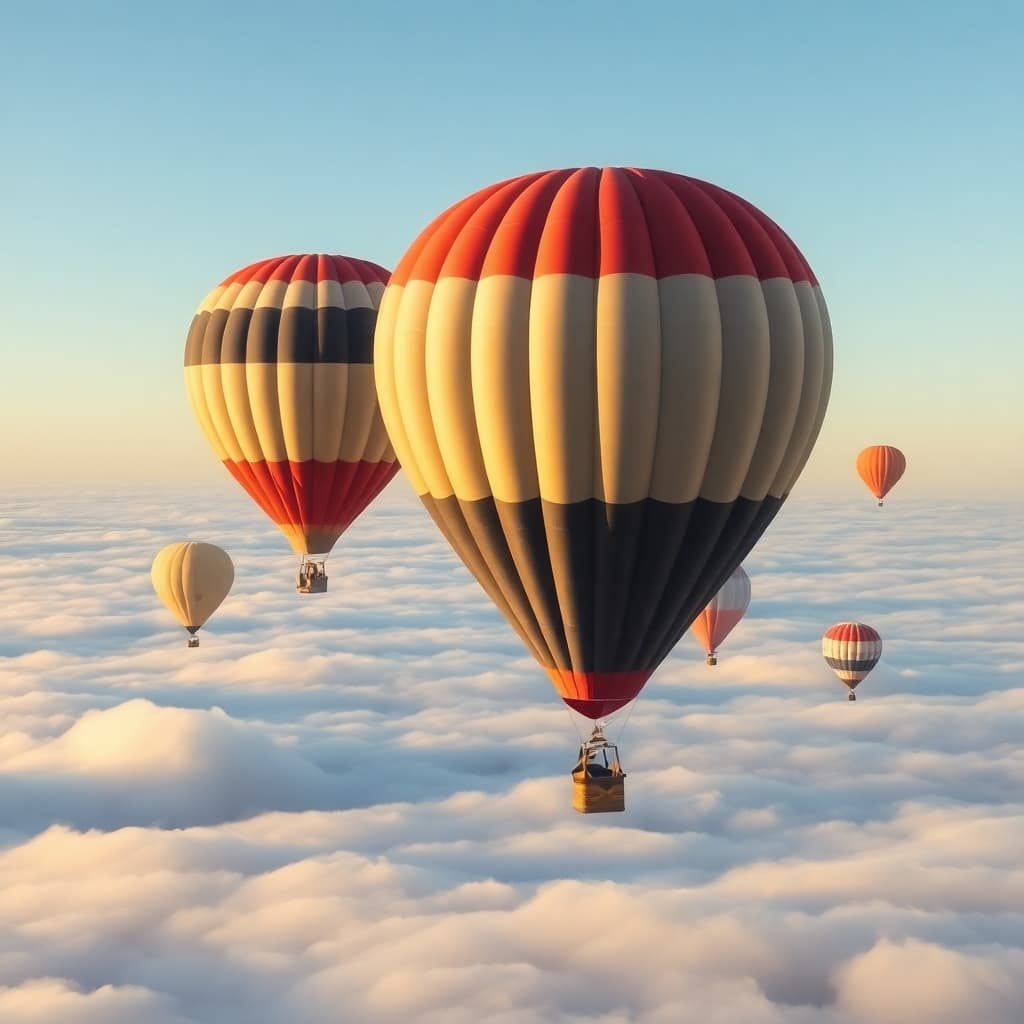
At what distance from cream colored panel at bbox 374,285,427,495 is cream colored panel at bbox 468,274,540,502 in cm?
153

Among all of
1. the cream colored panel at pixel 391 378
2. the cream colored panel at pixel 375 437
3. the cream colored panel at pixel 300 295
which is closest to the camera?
the cream colored panel at pixel 391 378

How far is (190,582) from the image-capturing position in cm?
5225

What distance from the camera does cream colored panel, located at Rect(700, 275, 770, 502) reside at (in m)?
22.7

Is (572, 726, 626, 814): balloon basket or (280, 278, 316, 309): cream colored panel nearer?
(572, 726, 626, 814): balloon basket

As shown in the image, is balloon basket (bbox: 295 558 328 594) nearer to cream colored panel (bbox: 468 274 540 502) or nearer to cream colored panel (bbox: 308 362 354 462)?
cream colored panel (bbox: 308 362 354 462)

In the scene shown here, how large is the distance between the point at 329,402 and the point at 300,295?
309 cm

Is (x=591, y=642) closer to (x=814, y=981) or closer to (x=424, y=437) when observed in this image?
(x=424, y=437)

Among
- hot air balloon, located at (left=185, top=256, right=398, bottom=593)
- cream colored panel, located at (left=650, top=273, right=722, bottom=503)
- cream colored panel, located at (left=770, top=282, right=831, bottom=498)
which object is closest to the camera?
cream colored panel, located at (left=650, top=273, right=722, bottom=503)

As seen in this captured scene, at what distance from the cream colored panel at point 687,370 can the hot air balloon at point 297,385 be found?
1630 centimetres

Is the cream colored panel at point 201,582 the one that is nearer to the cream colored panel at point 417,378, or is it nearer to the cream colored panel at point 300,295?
the cream colored panel at point 300,295

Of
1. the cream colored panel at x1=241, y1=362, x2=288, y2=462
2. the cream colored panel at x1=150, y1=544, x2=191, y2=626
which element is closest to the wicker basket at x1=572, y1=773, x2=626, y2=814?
the cream colored panel at x1=241, y1=362, x2=288, y2=462

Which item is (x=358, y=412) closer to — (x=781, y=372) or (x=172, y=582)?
(x=781, y=372)

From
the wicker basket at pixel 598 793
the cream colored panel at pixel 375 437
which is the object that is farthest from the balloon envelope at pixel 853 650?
the wicker basket at pixel 598 793

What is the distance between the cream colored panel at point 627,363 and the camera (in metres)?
22.1
